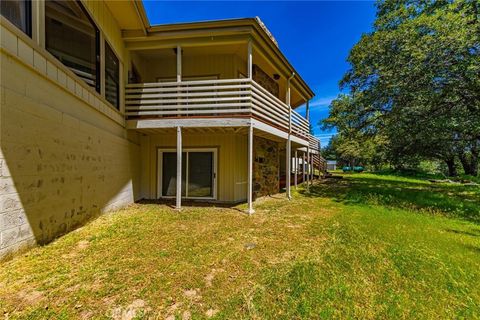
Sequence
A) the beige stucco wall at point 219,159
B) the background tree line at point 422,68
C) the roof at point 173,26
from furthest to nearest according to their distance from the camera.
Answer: the background tree line at point 422,68 < the beige stucco wall at point 219,159 < the roof at point 173,26

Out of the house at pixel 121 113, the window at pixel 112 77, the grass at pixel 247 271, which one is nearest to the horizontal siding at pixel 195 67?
the house at pixel 121 113

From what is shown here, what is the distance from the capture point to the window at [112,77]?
633 centimetres

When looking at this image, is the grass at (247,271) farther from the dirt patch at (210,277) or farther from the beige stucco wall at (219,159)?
the beige stucco wall at (219,159)

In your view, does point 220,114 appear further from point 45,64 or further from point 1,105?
point 1,105

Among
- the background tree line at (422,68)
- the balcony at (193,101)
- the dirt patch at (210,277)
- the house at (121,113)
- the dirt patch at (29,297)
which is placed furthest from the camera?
the background tree line at (422,68)

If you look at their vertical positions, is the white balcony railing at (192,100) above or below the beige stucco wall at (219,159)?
above

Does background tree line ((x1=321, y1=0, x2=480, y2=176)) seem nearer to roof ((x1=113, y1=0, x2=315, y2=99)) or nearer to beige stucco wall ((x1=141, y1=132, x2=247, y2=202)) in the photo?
roof ((x1=113, y1=0, x2=315, y2=99))

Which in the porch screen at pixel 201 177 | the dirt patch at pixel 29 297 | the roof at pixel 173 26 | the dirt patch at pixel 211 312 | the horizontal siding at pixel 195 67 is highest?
the roof at pixel 173 26

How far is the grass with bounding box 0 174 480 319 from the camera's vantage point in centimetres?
246

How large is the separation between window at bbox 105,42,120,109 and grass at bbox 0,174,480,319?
3430 millimetres

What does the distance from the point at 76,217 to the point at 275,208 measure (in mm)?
5208

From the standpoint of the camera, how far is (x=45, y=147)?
390 cm

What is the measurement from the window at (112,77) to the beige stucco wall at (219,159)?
2.06 m

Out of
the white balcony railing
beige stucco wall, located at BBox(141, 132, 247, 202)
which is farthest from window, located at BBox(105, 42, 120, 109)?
beige stucco wall, located at BBox(141, 132, 247, 202)
